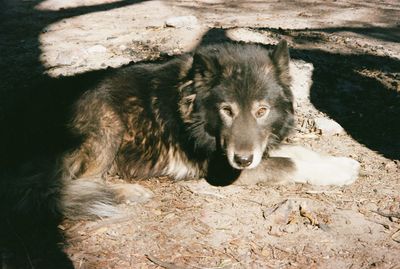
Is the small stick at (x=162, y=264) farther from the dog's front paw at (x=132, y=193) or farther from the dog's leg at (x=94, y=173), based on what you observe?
the dog's front paw at (x=132, y=193)

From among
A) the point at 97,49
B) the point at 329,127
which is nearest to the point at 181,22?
the point at 97,49

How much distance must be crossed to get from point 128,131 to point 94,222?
1184 millimetres

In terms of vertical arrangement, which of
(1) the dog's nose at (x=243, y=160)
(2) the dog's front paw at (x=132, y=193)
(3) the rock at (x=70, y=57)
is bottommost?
(2) the dog's front paw at (x=132, y=193)

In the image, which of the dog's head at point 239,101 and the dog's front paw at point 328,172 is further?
the dog's front paw at point 328,172

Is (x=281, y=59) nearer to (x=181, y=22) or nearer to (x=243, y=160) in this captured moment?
(x=243, y=160)

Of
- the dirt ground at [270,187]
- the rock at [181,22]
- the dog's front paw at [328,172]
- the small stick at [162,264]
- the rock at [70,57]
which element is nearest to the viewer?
Result: the small stick at [162,264]

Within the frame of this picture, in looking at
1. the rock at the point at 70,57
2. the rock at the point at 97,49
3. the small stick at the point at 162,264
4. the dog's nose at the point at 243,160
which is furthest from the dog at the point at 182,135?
the rock at the point at 97,49

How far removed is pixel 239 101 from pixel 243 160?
22.9 inches

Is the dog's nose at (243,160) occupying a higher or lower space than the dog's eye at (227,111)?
lower

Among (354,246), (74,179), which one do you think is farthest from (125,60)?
(354,246)

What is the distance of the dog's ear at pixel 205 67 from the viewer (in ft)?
14.3

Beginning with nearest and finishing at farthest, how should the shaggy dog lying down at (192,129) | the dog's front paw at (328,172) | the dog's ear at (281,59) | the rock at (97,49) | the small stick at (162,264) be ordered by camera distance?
the small stick at (162,264) < the shaggy dog lying down at (192,129) < the dog's ear at (281,59) < the dog's front paw at (328,172) < the rock at (97,49)

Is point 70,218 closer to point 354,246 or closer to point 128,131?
point 128,131

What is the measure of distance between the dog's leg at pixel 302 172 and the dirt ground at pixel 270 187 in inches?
3.9
